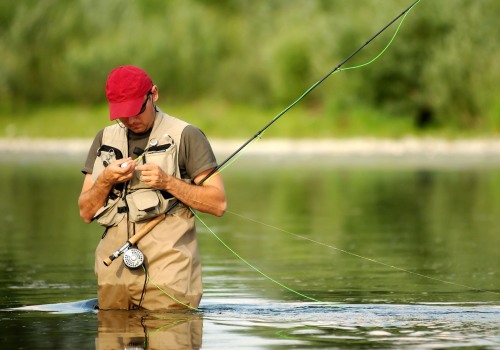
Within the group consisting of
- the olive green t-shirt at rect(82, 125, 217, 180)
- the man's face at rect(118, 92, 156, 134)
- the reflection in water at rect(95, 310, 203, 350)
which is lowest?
the reflection in water at rect(95, 310, 203, 350)

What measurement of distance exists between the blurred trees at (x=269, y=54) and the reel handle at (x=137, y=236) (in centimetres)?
2962

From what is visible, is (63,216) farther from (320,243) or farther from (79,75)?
(79,75)

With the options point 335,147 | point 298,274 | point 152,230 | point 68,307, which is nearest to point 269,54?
point 335,147

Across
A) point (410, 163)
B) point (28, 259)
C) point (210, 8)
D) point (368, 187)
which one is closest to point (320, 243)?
point (28, 259)

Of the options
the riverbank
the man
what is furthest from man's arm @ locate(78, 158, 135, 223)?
the riverbank

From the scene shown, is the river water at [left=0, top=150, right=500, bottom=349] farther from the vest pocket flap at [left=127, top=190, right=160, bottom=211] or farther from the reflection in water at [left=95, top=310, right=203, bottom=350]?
the vest pocket flap at [left=127, top=190, right=160, bottom=211]

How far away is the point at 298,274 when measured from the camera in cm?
1061

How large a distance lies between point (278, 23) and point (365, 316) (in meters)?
42.3

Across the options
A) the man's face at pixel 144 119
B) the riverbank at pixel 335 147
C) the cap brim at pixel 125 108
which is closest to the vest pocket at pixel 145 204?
the man's face at pixel 144 119

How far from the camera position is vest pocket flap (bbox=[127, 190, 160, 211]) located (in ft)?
23.5

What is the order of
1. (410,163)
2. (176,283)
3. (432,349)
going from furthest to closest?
(410,163)
(176,283)
(432,349)

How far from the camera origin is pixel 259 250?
504 inches

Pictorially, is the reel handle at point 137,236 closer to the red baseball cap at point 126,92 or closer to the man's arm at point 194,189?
the man's arm at point 194,189

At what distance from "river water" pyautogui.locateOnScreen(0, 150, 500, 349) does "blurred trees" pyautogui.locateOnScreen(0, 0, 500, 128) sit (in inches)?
607
